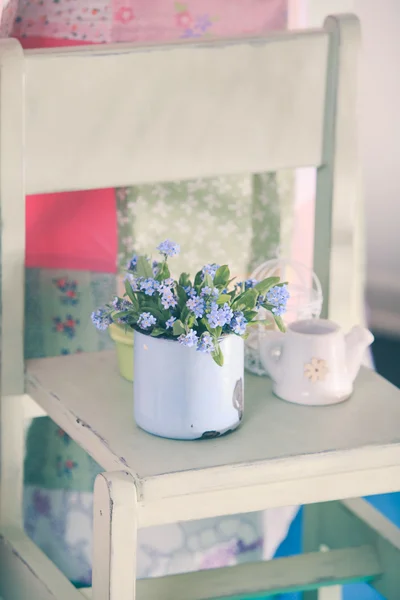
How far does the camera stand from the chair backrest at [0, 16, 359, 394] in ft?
3.98

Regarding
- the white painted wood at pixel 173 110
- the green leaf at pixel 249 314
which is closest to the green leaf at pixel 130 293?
the green leaf at pixel 249 314

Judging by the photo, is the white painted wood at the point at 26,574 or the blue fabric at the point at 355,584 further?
the blue fabric at the point at 355,584

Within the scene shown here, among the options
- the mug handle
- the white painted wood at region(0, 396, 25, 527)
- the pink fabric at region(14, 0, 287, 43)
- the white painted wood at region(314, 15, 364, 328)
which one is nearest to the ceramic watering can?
the mug handle

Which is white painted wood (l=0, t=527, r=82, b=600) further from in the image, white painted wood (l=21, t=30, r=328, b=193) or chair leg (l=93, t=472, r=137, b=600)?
white painted wood (l=21, t=30, r=328, b=193)

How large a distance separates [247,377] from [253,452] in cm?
22

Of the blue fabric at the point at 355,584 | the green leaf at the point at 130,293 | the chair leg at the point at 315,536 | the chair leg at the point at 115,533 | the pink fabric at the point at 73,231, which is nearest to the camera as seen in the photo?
the chair leg at the point at 115,533

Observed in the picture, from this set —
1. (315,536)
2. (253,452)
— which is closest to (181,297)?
(253,452)

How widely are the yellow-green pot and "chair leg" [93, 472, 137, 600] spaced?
25 centimetres

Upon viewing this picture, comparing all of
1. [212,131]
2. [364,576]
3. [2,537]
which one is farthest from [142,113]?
[364,576]

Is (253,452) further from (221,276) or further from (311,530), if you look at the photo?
(311,530)

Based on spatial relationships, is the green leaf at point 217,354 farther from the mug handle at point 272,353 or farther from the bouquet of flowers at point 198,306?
the mug handle at point 272,353

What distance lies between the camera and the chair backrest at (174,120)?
1213 mm

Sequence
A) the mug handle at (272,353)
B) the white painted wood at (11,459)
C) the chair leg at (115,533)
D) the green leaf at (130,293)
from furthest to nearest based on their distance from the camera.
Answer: the white painted wood at (11,459), the mug handle at (272,353), the green leaf at (130,293), the chair leg at (115,533)

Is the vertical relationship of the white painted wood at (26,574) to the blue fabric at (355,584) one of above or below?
above
